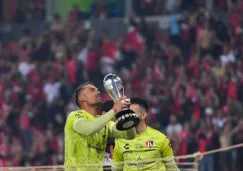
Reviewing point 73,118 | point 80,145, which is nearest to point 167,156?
point 80,145

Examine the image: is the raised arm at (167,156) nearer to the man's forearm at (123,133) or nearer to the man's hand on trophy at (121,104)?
the man's forearm at (123,133)

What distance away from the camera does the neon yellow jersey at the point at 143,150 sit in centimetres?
1107

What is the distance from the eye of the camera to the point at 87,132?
9875 millimetres

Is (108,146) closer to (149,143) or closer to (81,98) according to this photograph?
(149,143)

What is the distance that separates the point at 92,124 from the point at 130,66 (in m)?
11.3

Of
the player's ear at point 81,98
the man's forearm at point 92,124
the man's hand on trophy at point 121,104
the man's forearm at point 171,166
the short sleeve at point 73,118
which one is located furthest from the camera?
the man's forearm at point 171,166

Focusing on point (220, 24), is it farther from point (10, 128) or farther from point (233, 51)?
point (10, 128)

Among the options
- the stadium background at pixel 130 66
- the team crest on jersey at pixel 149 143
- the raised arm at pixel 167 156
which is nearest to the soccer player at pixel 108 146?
the team crest on jersey at pixel 149 143

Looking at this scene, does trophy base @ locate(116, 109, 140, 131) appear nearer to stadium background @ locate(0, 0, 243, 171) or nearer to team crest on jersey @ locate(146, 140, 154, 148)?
team crest on jersey @ locate(146, 140, 154, 148)

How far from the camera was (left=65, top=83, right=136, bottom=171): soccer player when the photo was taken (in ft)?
32.8

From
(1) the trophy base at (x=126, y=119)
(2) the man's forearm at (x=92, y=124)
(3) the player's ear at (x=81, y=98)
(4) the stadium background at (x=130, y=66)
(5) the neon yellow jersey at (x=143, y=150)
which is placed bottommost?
(1) the trophy base at (x=126, y=119)

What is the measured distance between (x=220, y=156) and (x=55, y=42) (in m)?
6.75

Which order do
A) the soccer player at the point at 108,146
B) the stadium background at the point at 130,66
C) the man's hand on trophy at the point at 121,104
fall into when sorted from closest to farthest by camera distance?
the man's hand on trophy at the point at 121,104 → the soccer player at the point at 108,146 → the stadium background at the point at 130,66

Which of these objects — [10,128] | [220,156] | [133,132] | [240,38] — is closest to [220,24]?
[240,38]
